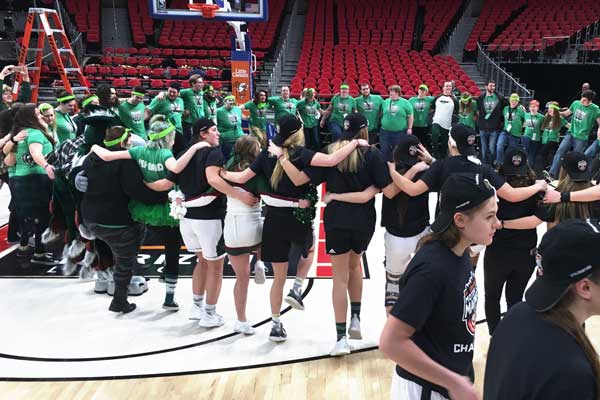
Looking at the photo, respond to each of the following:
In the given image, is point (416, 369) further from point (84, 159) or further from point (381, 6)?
point (381, 6)

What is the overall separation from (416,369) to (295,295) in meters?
2.47

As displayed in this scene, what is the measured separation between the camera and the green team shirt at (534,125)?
32.1 feet

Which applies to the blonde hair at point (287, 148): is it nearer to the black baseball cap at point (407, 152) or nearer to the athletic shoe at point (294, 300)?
the black baseball cap at point (407, 152)

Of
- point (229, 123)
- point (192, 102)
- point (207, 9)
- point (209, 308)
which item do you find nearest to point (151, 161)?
point (209, 308)

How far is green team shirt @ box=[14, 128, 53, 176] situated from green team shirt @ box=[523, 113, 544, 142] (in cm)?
815

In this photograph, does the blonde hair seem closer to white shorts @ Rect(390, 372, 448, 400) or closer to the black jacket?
the black jacket

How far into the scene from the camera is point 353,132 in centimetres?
360

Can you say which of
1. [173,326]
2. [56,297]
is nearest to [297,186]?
[173,326]

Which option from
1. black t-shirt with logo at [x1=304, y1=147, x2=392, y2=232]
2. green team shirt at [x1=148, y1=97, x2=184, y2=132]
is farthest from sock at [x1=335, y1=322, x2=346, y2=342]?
green team shirt at [x1=148, y1=97, x2=184, y2=132]

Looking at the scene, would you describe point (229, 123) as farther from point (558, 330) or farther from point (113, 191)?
point (558, 330)

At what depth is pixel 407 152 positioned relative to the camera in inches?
140

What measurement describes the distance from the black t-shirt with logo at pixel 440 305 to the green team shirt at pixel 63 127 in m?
5.59

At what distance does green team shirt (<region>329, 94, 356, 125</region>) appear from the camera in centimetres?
1021

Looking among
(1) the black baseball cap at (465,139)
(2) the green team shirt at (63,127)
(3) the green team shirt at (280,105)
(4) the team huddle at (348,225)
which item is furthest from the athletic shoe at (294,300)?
(3) the green team shirt at (280,105)
